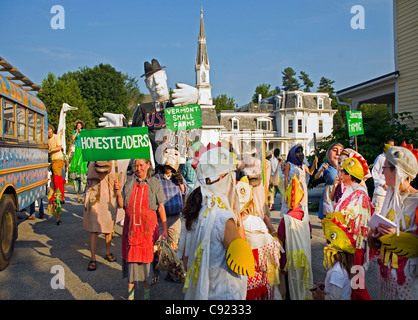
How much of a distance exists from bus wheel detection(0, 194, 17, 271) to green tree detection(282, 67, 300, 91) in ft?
258

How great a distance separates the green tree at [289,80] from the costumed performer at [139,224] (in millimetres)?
79075

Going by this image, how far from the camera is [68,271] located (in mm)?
5438

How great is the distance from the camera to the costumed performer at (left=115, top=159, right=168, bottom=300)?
13.4ft

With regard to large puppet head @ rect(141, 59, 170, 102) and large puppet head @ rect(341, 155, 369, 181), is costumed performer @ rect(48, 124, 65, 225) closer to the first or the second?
large puppet head @ rect(141, 59, 170, 102)

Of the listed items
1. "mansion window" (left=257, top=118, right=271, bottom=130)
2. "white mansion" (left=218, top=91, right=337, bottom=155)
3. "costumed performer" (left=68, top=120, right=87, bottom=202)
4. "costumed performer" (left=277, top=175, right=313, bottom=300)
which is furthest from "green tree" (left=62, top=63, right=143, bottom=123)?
"costumed performer" (left=277, top=175, right=313, bottom=300)

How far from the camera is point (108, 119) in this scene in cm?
872

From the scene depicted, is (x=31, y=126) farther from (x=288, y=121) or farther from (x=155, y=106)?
(x=288, y=121)

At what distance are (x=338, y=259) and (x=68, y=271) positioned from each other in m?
4.17

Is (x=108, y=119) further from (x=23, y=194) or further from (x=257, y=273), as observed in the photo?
(x=257, y=273)

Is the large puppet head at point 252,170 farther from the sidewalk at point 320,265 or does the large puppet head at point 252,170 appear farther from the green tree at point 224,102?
the green tree at point 224,102

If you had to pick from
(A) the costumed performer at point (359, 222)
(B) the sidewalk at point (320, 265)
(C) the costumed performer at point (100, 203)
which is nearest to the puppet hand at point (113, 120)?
(C) the costumed performer at point (100, 203)

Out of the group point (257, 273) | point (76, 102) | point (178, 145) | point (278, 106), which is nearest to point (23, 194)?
point (178, 145)

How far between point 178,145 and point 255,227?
18.6ft

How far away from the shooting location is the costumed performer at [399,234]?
9.31 feet
